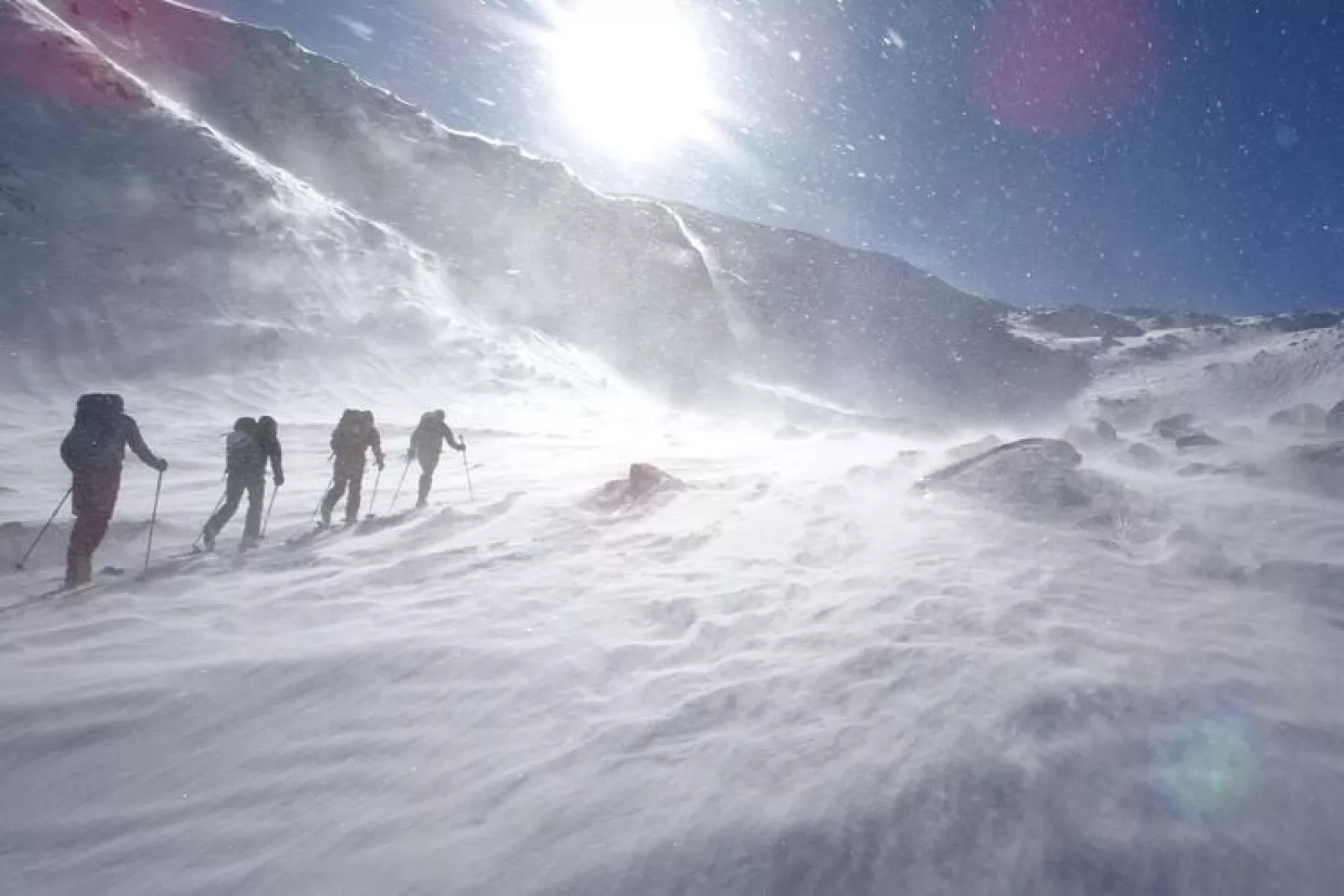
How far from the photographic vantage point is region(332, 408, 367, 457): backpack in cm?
919

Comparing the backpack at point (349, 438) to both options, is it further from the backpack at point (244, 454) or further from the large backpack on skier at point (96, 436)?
the large backpack on skier at point (96, 436)

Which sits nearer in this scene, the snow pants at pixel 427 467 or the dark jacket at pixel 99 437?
the dark jacket at pixel 99 437

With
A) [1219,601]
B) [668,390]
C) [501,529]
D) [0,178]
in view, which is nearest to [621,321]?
[668,390]

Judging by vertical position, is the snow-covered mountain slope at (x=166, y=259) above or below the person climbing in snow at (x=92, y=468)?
above

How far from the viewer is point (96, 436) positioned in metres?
6.50

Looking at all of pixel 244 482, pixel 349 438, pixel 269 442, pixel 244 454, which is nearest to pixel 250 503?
pixel 244 482

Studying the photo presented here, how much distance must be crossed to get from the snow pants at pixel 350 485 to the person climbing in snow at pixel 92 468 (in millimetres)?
2469

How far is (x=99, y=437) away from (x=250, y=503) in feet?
5.71

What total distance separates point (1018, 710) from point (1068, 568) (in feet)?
11.5

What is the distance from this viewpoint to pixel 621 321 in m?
44.8

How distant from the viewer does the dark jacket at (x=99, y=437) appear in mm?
6367

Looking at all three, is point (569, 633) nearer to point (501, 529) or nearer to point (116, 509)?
point (501, 529)

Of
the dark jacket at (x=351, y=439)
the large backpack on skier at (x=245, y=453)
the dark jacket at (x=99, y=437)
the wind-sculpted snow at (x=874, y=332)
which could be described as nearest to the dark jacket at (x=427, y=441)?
the dark jacket at (x=351, y=439)

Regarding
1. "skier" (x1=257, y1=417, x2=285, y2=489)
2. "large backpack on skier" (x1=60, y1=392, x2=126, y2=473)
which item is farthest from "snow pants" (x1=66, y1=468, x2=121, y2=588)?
"skier" (x1=257, y1=417, x2=285, y2=489)
